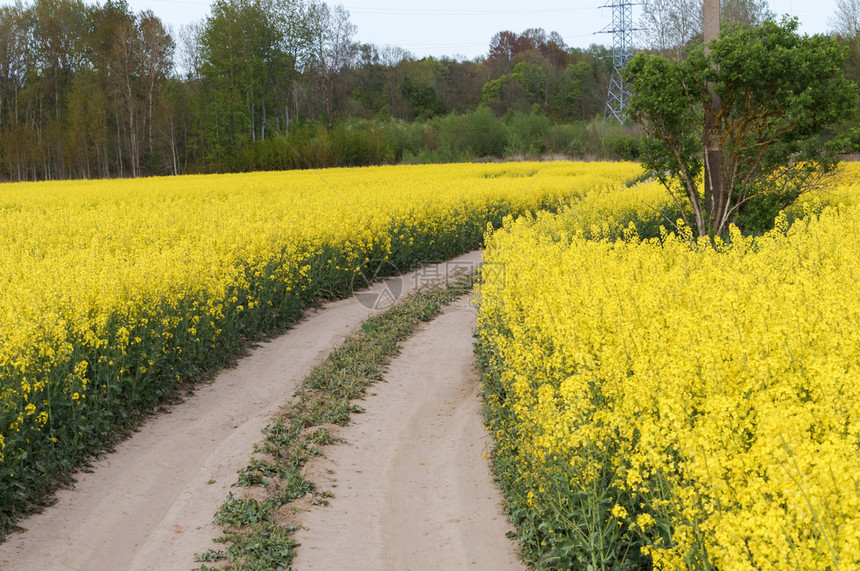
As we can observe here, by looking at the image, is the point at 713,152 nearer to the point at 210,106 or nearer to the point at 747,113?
the point at 747,113

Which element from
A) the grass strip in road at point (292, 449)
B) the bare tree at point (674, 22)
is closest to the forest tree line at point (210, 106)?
the bare tree at point (674, 22)

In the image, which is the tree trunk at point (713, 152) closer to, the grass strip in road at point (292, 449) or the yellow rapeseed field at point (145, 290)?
the grass strip in road at point (292, 449)

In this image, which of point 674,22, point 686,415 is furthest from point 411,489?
point 674,22

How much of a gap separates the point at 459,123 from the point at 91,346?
189 ft

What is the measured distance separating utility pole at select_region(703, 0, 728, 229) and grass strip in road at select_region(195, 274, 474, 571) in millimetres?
6487

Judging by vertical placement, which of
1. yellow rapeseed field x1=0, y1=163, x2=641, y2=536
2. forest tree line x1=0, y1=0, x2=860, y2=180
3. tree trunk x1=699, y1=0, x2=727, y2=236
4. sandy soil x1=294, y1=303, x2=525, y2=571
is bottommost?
sandy soil x1=294, y1=303, x2=525, y2=571

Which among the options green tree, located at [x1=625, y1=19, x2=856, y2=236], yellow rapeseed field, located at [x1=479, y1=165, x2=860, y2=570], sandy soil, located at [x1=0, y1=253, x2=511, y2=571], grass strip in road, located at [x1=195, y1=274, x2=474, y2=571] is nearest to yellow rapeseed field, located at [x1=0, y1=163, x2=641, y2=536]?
sandy soil, located at [x1=0, y1=253, x2=511, y2=571]

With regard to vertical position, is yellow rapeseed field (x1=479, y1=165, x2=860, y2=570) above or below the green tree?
A: below

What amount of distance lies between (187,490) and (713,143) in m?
11.4

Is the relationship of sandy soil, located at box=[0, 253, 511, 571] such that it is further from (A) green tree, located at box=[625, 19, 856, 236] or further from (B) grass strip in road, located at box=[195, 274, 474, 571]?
(A) green tree, located at box=[625, 19, 856, 236]

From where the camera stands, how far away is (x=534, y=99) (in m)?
80.4

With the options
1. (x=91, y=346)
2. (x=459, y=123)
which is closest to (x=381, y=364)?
(x=91, y=346)

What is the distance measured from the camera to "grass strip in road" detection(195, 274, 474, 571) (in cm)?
570

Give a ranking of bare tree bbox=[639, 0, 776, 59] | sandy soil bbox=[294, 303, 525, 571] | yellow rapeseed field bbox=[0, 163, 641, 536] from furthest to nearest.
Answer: bare tree bbox=[639, 0, 776, 59], yellow rapeseed field bbox=[0, 163, 641, 536], sandy soil bbox=[294, 303, 525, 571]
